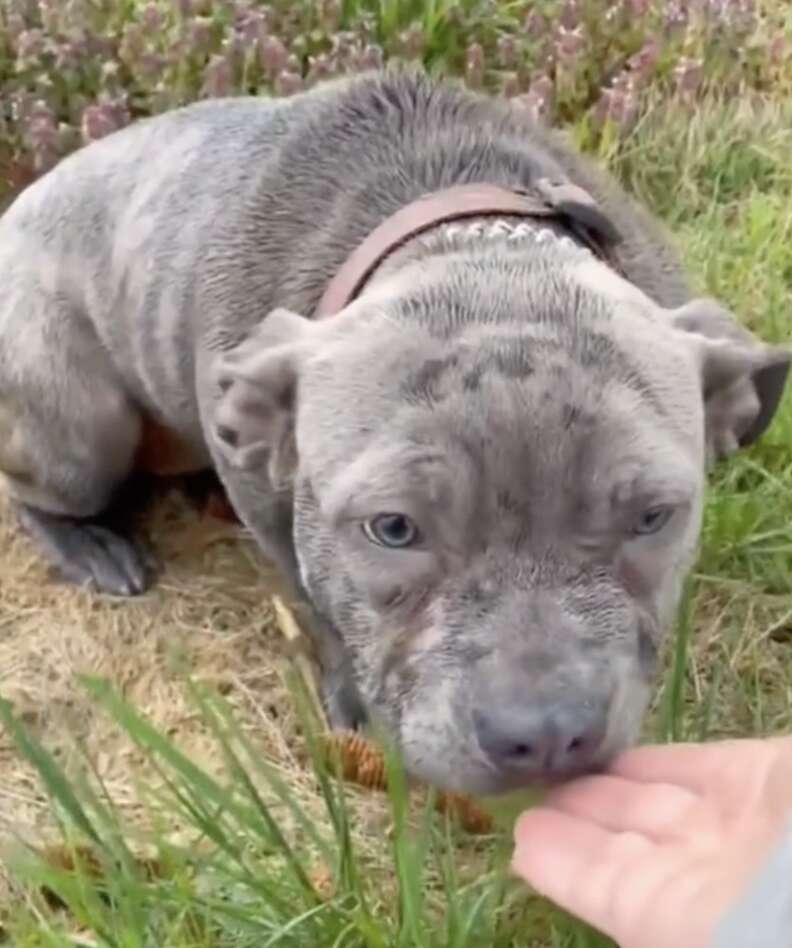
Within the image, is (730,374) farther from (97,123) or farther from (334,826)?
(97,123)

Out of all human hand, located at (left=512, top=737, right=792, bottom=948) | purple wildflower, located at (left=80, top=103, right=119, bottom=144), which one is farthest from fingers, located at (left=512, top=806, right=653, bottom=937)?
purple wildflower, located at (left=80, top=103, right=119, bottom=144)

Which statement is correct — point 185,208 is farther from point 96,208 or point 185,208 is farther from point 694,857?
point 694,857

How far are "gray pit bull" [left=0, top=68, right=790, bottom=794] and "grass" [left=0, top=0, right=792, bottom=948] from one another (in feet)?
0.63

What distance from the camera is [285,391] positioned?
2484mm

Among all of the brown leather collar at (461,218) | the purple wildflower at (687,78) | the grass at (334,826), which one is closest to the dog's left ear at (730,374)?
the brown leather collar at (461,218)

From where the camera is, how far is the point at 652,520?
2250mm

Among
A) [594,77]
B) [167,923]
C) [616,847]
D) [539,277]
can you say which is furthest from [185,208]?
[594,77]

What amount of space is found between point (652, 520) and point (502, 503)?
0.65 ft

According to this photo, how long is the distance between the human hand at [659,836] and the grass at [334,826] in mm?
189

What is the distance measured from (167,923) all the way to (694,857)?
28.6 inches

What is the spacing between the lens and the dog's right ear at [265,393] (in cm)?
246

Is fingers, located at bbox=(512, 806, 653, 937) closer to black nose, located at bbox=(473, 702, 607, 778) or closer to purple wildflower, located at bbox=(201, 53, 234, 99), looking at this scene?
black nose, located at bbox=(473, 702, 607, 778)

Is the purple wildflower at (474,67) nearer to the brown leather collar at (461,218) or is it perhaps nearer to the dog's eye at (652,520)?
the brown leather collar at (461,218)

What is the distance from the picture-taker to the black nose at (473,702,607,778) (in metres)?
Answer: 2.07
